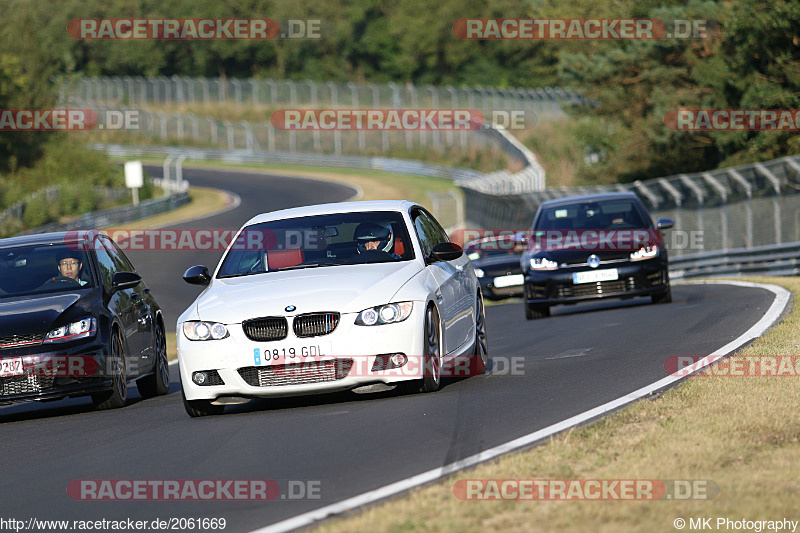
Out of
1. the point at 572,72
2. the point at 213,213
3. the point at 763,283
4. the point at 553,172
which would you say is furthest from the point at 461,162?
the point at 763,283

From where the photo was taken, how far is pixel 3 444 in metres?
9.74

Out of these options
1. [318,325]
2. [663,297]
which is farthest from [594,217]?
[318,325]

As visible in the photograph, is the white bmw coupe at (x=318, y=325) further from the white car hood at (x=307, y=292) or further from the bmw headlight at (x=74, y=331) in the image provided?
the bmw headlight at (x=74, y=331)

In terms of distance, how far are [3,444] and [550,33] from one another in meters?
74.3

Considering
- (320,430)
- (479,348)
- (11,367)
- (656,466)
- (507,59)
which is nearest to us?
(656,466)

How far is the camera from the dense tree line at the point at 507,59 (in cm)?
3875

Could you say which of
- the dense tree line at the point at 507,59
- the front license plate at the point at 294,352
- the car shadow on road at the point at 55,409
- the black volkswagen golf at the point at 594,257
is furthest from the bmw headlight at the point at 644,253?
the dense tree line at the point at 507,59

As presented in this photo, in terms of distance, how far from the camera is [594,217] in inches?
770

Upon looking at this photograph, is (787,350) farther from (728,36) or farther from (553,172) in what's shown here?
(553,172)

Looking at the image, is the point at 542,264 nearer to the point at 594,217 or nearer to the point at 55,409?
the point at 594,217

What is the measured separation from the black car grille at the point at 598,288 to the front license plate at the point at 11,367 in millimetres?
9420

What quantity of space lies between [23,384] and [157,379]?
2334 mm

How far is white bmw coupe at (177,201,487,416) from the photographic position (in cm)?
966

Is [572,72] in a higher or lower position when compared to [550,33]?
lower
